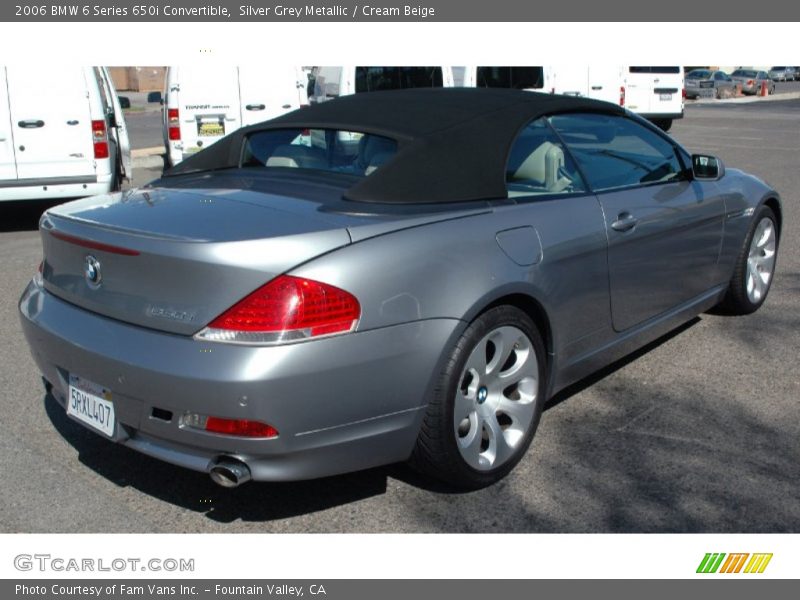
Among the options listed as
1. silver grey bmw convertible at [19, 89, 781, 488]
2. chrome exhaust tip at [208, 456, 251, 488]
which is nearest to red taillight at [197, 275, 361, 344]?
silver grey bmw convertible at [19, 89, 781, 488]

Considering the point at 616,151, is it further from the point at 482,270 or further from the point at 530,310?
the point at 482,270

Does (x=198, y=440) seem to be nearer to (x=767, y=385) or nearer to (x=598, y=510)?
(x=598, y=510)

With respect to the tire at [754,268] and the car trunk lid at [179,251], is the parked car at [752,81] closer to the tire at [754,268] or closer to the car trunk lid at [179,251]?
the tire at [754,268]

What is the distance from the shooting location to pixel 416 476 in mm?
3846

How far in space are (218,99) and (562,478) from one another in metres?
9.33

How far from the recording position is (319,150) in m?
4.30

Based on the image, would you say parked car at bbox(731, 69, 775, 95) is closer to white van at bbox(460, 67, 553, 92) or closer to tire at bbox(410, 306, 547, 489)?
white van at bbox(460, 67, 553, 92)

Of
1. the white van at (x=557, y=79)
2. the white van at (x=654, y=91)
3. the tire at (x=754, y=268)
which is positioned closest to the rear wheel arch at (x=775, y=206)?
the tire at (x=754, y=268)

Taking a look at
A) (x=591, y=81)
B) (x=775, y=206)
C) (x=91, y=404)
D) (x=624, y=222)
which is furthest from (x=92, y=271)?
(x=591, y=81)

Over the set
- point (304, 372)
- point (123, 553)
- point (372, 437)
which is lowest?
point (123, 553)

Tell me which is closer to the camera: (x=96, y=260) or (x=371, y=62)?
(x=96, y=260)

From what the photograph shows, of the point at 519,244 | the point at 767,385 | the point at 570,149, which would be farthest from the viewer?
the point at 767,385

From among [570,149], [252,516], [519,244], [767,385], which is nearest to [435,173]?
[519,244]

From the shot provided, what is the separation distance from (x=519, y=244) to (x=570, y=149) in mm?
882
